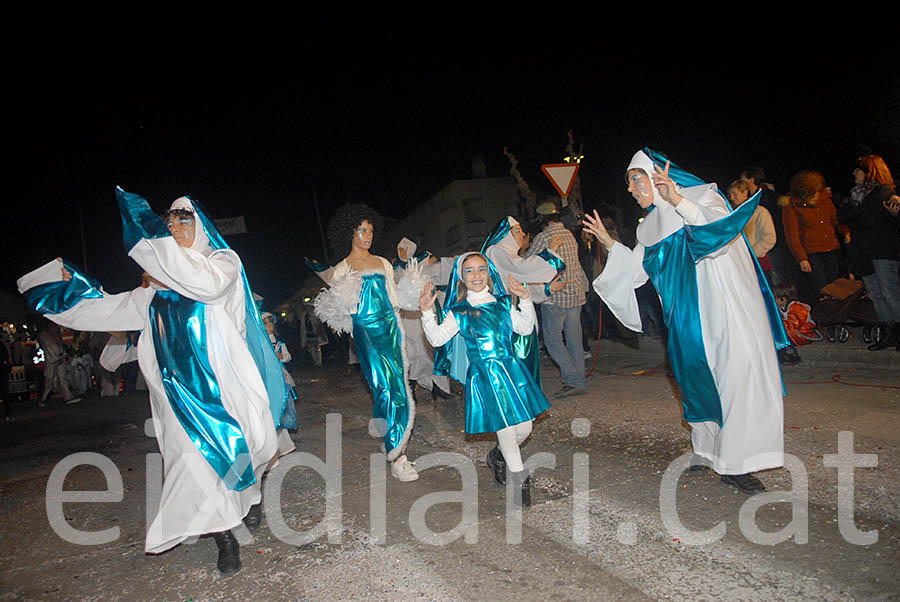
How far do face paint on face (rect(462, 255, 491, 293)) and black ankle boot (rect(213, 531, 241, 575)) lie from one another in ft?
6.73

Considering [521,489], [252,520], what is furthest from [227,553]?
[521,489]

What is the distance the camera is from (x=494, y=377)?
154 inches

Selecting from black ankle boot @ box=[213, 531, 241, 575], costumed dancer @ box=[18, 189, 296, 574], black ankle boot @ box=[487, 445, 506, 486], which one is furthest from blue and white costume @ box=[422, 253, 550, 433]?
black ankle boot @ box=[213, 531, 241, 575]

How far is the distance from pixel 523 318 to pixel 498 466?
3.25ft

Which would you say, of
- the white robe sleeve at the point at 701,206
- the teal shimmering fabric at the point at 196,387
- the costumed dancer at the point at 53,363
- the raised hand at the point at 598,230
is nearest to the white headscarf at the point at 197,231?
the teal shimmering fabric at the point at 196,387

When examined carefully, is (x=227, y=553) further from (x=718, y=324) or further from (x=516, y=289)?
(x=718, y=324)

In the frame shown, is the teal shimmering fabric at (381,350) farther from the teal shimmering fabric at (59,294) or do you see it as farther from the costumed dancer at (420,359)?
the costumed dancer at (420,359)

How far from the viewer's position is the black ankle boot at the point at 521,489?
3.73 m

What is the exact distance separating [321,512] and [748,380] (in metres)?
2.69

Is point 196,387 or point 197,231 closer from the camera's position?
point 196,387

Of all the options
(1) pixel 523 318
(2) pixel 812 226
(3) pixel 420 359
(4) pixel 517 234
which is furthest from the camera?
(3) pixel 420 359

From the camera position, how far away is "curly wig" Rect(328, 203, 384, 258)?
5.36 metres

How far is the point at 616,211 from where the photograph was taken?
13922 millimetres

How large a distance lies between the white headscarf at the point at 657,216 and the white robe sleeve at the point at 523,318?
2.93 ft
